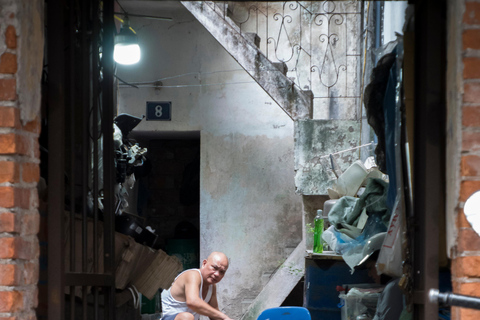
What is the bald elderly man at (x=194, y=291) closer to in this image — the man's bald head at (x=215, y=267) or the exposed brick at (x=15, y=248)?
the man's bald head at (x=215, y=267)

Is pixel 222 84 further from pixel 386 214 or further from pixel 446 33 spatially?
pixel 446 33

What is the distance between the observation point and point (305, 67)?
992cm

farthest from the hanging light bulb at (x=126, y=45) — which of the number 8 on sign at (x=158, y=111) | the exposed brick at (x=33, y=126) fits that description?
the exposed brick at (x=33, y=126)

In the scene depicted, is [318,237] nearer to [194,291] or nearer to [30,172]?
[194,291]

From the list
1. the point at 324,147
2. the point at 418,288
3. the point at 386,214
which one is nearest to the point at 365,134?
the point at 324,147

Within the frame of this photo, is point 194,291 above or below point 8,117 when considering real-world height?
below

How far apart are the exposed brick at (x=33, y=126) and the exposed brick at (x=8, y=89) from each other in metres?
0.13

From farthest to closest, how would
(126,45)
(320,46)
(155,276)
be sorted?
(320,46)
(126,45)
(155,276)

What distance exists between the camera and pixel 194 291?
518 cm

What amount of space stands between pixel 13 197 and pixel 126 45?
483 centimetres

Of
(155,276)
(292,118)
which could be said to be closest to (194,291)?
(155,276)

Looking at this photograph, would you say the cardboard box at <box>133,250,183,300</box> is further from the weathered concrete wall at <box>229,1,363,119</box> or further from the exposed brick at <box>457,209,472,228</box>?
the weathered concrete wall at <box>229,1,363,119</box>

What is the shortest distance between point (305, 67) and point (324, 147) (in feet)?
11.1

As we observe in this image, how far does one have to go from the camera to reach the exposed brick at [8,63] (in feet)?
7.29
